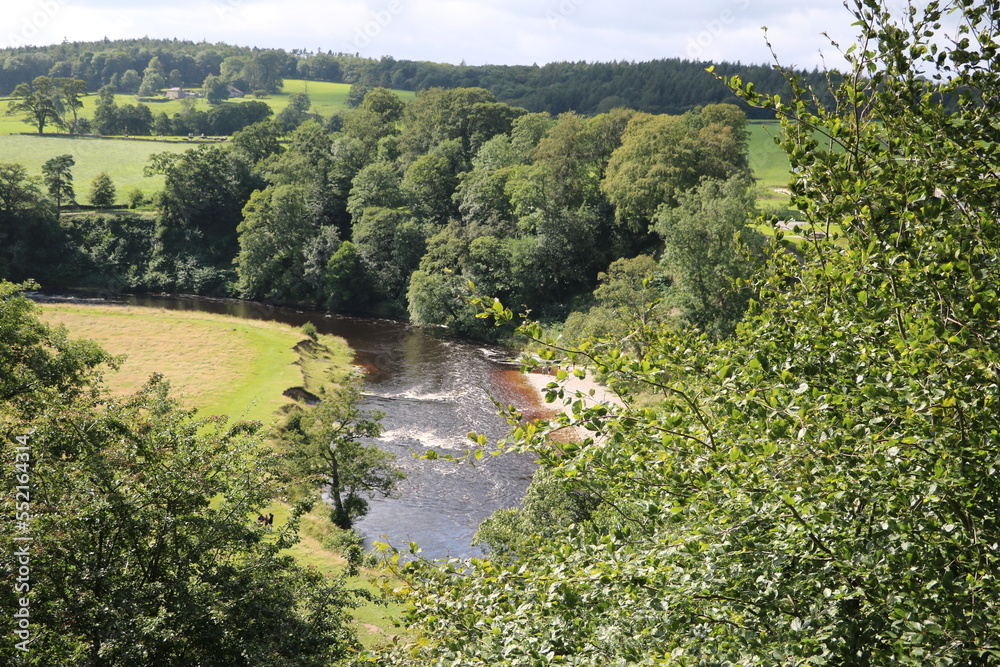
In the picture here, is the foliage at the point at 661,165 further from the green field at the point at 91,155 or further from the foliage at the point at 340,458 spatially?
the green field at the point at 91,155

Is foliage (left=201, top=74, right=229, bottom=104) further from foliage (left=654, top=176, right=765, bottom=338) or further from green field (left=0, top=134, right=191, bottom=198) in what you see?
foliage (left=654, top=176, right=765, bottom=338)

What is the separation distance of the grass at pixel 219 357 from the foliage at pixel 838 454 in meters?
22.2

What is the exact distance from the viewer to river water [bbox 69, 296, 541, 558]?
28.9 meters

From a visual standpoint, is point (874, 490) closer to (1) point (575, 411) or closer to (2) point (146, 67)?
(1) point (575, 411)

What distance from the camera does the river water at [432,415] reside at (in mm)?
28891

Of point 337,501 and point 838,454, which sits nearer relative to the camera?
point 838,454

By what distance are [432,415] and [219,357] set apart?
59.0 feet

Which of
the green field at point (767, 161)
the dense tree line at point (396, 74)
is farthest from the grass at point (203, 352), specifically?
the dense tree line at point (396, 74)

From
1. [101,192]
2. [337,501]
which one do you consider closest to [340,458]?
[337,501]

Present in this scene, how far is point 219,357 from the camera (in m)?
48.2

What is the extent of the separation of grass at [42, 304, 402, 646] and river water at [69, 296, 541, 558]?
288cm

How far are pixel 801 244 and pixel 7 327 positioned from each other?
21.5 meters

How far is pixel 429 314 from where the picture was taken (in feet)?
193

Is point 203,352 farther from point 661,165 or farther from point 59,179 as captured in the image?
point 59,179
